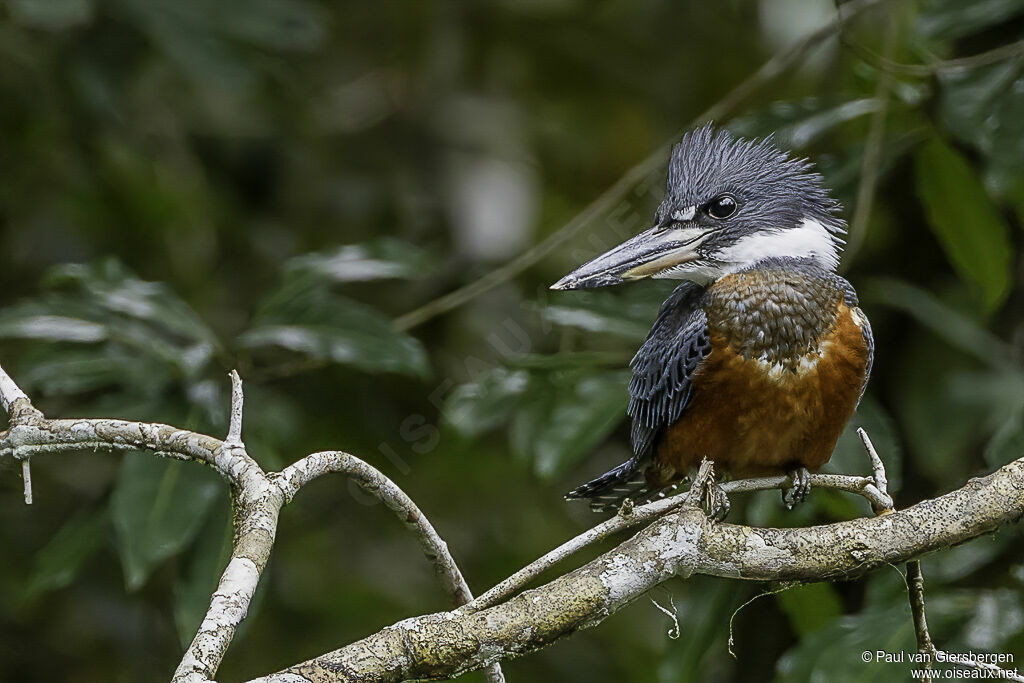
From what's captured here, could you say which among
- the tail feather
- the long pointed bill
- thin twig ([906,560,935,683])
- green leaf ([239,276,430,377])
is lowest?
thin twig ([906,560,935,683])

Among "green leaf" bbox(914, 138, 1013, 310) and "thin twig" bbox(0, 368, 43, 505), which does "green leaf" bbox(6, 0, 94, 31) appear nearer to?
"thin twig" bbox(0, 368, 43, 505)

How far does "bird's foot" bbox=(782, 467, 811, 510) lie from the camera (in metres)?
2.03

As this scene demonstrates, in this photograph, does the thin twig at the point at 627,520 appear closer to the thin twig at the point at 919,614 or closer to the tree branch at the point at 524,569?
the tree branch at the point at 524,569

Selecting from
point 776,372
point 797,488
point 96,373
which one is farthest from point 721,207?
point 96,373

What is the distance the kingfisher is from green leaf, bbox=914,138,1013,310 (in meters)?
0.86

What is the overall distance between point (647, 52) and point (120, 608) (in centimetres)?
320

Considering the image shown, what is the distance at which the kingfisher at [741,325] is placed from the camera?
2045 mm

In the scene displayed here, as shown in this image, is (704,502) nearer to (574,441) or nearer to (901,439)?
(574,441)

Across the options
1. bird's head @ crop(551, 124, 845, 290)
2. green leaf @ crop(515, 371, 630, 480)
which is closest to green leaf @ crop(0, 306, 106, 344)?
green leaf @ crop(515, 371, 630, 480)

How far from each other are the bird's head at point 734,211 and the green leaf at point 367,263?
1039 mm

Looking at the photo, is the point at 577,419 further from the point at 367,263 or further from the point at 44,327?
the point at 44,327

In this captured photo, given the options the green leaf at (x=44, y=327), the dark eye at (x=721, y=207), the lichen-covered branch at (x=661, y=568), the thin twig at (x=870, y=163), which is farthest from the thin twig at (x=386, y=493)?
the thin twig at (x=870, y=163)

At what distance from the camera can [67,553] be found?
2893 mm

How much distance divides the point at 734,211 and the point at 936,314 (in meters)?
1.41
